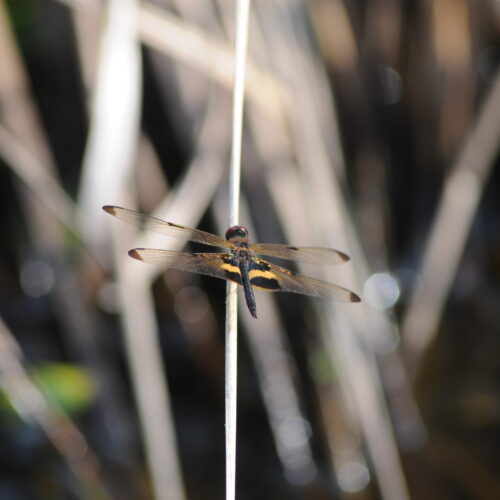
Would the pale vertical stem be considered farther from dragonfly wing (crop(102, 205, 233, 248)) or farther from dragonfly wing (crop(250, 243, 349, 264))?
dragonfly wing (crop(250, 243, 349, 264))

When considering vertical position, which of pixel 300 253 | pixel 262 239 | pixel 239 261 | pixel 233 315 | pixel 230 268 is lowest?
pixel 233 315

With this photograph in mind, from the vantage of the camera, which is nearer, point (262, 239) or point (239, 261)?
point (239, 261)

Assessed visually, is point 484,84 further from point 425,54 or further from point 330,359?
point 330,359

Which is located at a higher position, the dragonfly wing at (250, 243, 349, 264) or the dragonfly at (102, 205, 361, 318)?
the dragonfly wing at (250, 243, 349, 264)

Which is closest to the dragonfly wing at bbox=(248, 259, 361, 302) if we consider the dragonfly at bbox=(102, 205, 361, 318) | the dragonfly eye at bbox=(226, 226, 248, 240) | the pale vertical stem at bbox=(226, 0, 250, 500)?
the dragonfly at bbox=(102, 205, 361, 318)

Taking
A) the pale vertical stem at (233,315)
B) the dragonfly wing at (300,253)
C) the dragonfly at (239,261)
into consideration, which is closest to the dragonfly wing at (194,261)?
the dragonfly at (239,261)

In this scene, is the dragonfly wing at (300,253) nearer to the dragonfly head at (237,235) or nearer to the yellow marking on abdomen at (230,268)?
the dragonfly head at (237,235)

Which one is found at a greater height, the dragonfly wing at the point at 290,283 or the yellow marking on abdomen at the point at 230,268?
the dragonfly wing at the point at 290,283

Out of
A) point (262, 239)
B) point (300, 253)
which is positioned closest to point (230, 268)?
point (300, 253)

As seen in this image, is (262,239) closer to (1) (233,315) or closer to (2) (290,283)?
(2) (290,283)
